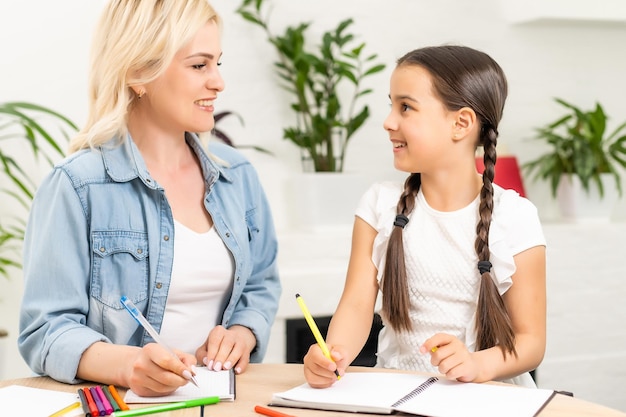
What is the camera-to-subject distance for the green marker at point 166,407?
110 cm

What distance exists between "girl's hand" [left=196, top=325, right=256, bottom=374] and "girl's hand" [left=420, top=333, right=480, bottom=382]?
1.07ft

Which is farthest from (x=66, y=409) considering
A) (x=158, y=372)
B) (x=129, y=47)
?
(x=129, y=47)

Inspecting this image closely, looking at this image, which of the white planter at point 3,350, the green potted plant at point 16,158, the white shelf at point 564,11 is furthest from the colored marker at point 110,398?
the white shelf at point 564,11

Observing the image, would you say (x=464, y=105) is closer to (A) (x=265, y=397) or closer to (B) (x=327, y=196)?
(A) (x=265, y=397)

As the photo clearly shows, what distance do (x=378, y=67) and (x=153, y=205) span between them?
1.30m

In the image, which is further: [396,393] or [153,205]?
[153,205]

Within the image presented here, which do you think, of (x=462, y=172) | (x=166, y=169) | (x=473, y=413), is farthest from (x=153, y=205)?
(x=473, y=413)

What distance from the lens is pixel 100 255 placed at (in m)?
1.47

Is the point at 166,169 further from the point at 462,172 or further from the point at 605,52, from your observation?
the point at 605,52

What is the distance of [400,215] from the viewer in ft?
5.24

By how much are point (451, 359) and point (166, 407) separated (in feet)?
1.39

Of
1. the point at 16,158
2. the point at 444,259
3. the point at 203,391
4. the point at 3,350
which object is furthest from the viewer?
the point at 16,158

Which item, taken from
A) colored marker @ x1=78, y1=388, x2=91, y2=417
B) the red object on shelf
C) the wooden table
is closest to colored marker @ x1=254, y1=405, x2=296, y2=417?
the wooden table

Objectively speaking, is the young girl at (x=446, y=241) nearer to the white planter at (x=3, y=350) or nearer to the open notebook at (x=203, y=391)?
the open notebook at (x=203, y=391)
